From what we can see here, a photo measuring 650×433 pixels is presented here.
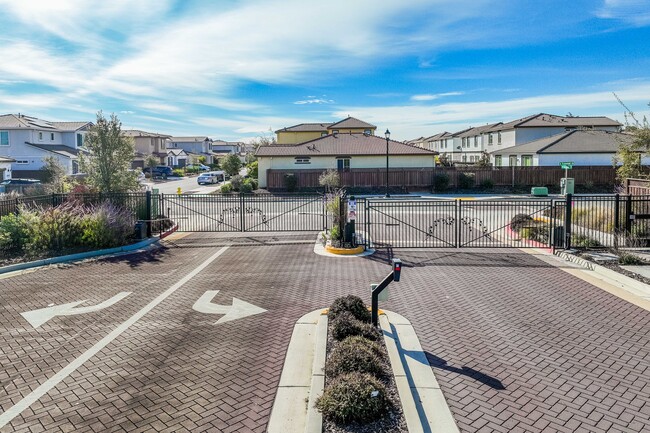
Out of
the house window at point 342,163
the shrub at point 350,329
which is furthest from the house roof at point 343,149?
the shrub at point 350,329

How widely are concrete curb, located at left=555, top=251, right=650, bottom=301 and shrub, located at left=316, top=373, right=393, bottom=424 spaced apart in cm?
772

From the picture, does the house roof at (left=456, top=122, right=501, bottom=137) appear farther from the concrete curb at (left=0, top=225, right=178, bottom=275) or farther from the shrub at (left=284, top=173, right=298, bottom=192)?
the concrete curb at (left=0, top=225, right=178, bottom=275)

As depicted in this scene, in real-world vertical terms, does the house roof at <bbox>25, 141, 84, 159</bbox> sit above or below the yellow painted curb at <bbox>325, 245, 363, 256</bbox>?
above

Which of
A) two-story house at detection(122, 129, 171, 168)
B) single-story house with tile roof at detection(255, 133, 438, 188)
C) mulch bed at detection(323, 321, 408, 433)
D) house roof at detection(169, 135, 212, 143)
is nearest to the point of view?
mulch bed at detection(323, 321, 408, 433)

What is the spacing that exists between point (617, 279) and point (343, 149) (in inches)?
1323

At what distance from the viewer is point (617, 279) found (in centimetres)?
1173

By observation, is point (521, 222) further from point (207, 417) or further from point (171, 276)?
point (207, 417)

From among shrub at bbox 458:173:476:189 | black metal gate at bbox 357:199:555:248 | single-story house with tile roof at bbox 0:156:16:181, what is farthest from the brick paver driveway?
single-story house with tile roof at bbox 0:156:16:181

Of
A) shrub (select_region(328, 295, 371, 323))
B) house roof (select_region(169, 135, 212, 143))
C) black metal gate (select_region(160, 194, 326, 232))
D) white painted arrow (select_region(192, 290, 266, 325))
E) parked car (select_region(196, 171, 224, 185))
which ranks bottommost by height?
white painted arrow (select_region(192, 290, 266, 325))

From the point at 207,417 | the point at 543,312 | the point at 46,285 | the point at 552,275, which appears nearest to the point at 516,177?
the point at 552,275

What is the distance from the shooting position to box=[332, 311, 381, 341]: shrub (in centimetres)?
752

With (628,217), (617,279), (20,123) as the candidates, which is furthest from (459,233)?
(20,123)

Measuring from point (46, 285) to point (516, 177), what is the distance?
38357 mm

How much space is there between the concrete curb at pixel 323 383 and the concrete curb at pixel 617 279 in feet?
18.8
